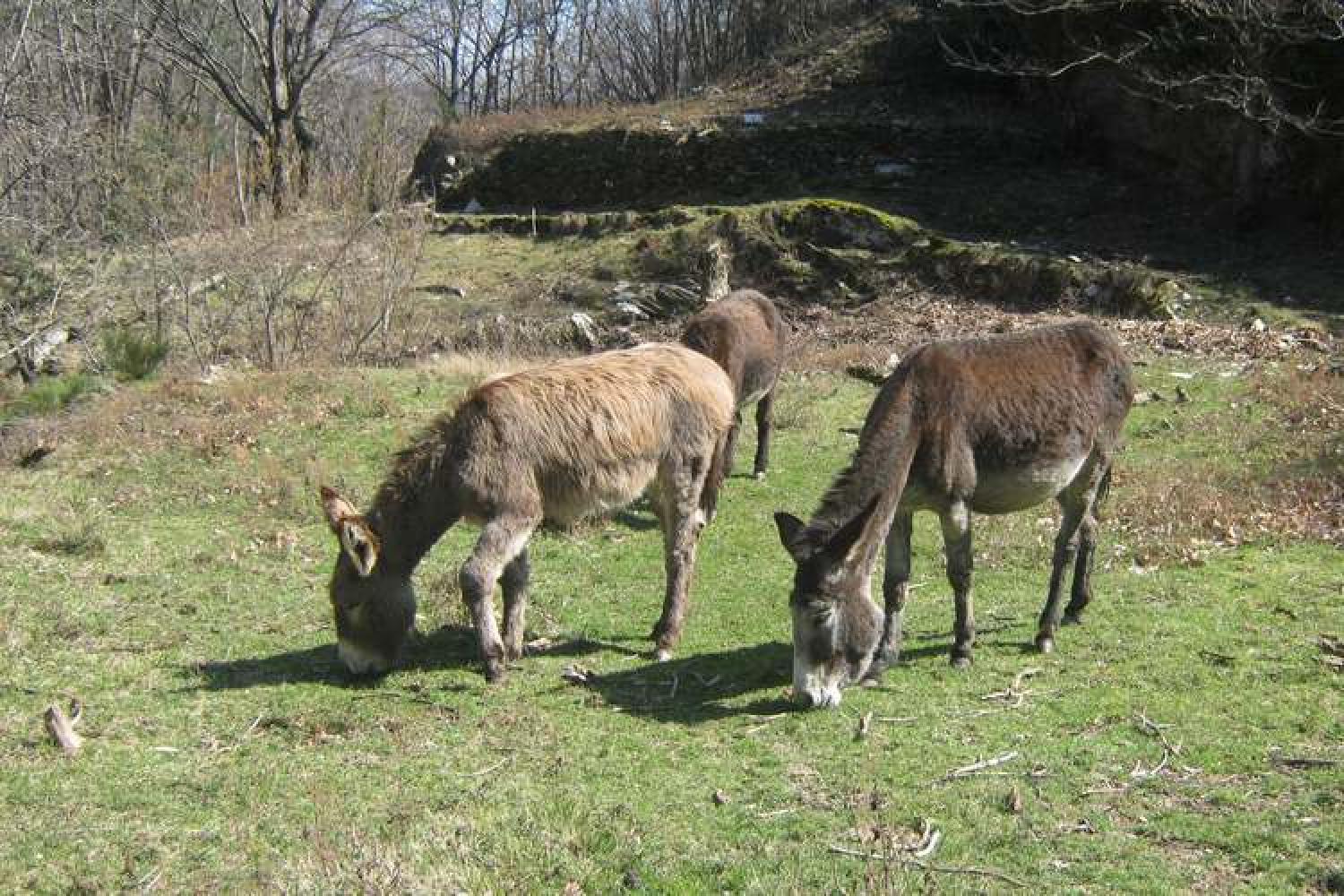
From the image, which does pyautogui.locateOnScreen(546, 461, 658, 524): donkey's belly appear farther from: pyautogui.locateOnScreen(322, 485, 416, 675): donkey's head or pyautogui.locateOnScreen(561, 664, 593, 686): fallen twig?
pyautogui.locateOnScreen(322, 485, 416, 675): donkey's head

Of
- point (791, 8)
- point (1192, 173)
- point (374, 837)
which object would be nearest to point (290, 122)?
point (791, 8)

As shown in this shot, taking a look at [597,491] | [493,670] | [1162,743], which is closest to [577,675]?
[493,670]

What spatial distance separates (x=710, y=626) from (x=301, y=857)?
401 cm

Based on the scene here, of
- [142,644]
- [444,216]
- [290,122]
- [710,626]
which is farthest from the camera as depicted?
[290,122]

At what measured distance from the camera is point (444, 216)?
27641 mm

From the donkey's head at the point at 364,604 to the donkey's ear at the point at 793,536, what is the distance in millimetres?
2547

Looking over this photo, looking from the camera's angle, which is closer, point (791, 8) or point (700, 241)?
point (700, 241)

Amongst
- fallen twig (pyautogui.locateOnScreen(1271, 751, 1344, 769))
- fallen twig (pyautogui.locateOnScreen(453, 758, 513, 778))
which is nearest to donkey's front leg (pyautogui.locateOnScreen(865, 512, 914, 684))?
fallen twig (pyautogui.locateOnScreen(1271, 751, 1344, 769))

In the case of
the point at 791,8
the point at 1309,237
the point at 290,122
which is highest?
the point at 791,8

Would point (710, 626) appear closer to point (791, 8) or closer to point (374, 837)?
point (374, 837)

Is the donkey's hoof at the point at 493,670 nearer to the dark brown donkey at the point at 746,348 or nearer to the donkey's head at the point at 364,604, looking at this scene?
the donkey's head at the point at 364,604

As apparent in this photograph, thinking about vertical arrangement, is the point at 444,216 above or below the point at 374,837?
above

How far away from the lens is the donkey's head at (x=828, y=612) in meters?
6.25

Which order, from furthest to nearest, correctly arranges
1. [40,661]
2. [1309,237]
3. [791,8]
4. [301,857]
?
1. [791,8]
2. [1309,237]
3. [40,661]
4. [301,857]
